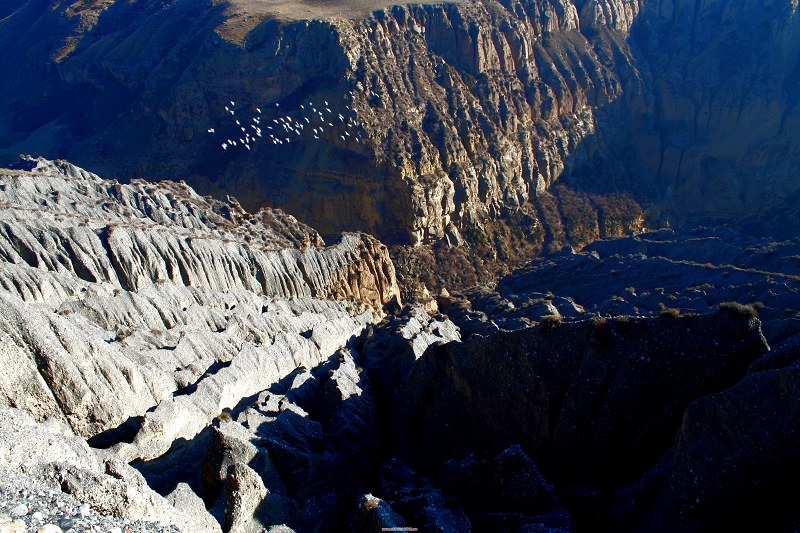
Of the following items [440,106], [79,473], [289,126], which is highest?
[79,473]

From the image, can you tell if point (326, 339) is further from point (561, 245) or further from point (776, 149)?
point (776, 149)

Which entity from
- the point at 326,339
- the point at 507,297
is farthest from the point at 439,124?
the point at 326,339

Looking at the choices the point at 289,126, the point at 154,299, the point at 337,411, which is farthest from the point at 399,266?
the point at 337,411

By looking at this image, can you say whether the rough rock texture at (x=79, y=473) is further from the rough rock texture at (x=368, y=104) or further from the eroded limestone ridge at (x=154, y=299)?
the rough rock texture at (x=368, y=104)

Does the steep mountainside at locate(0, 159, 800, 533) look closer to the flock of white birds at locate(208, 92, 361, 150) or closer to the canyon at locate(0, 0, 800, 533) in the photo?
the canyon at locate(0, 0, 800, 533)

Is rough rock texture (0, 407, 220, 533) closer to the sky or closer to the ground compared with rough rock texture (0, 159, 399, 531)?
closer to the sky

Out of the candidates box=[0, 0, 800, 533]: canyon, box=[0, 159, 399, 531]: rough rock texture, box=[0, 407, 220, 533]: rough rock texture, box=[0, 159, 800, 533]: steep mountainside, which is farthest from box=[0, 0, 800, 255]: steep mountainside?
box=[0, 407, 220, 533]: rough rock texture

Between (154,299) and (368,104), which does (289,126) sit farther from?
(154,299)
